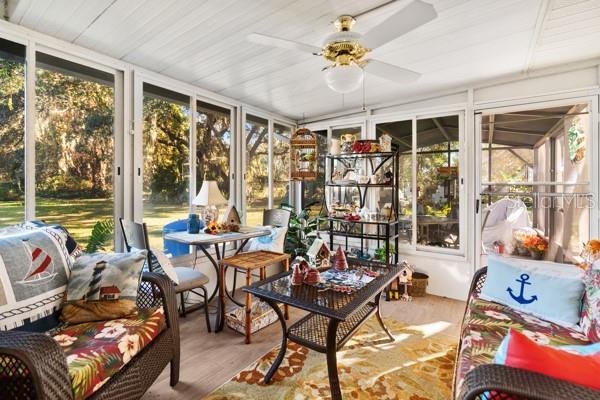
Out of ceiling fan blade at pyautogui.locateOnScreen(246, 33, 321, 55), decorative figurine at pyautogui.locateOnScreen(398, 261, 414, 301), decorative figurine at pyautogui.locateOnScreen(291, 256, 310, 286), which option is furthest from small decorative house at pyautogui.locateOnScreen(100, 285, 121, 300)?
decorative figurine at pyautogui.locateOnScreen(398, 261, 414, 301)

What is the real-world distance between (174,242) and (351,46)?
8.13 ft

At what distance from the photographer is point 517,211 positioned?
3.12m

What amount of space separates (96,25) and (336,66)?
1680mm

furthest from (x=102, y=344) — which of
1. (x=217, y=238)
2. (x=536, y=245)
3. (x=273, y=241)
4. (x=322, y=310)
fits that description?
(x=536, y=245)

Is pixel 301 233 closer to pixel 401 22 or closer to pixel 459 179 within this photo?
pixel 459 179

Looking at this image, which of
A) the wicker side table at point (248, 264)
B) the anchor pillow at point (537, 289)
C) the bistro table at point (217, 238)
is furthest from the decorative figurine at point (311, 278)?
the anchor pillow at point (537, 289)

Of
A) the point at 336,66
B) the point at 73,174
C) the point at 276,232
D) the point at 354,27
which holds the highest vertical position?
the point at 354,27

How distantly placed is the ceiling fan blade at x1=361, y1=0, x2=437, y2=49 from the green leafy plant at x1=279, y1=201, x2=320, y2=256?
8.67 ft

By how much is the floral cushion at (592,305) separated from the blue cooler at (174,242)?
293cm

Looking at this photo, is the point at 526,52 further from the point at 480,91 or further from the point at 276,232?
the point at 276,232

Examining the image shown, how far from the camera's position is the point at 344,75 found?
1714 mm

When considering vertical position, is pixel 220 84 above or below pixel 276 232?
above

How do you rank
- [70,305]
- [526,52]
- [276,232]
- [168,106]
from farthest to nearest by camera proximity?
[276,232], [168,106], [526,52], [70,305]

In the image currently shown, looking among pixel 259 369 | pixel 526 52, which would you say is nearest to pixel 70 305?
pixel 259 369
